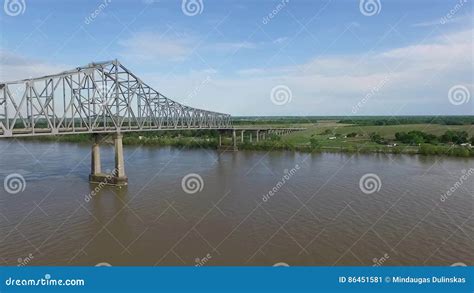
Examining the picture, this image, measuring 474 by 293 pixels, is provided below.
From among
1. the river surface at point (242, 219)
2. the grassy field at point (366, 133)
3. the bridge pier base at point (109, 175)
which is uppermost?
the grassy field at point (366, 133)

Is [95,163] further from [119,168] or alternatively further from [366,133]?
[366,133]

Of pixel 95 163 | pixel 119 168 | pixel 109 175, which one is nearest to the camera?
pixel 119 168

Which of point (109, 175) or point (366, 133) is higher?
point (366, 133)

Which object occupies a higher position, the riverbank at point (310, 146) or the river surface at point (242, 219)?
the riverbank at point (310, 146)

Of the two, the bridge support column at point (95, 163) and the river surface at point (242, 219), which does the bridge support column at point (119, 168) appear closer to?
the river surface at point (242, 219)

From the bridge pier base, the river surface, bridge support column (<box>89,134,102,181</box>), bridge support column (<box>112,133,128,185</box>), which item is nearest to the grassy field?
the river surface

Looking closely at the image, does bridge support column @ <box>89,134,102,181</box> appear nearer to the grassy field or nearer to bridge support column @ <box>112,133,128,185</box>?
bridge support column @ <box>112,133,128,185</box>

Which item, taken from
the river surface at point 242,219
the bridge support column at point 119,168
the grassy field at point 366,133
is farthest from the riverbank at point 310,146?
the river surface at point 242,219

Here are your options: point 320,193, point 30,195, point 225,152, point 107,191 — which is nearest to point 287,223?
point 320,193

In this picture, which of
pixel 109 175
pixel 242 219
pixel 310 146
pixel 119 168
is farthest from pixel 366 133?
pixel 242 219
